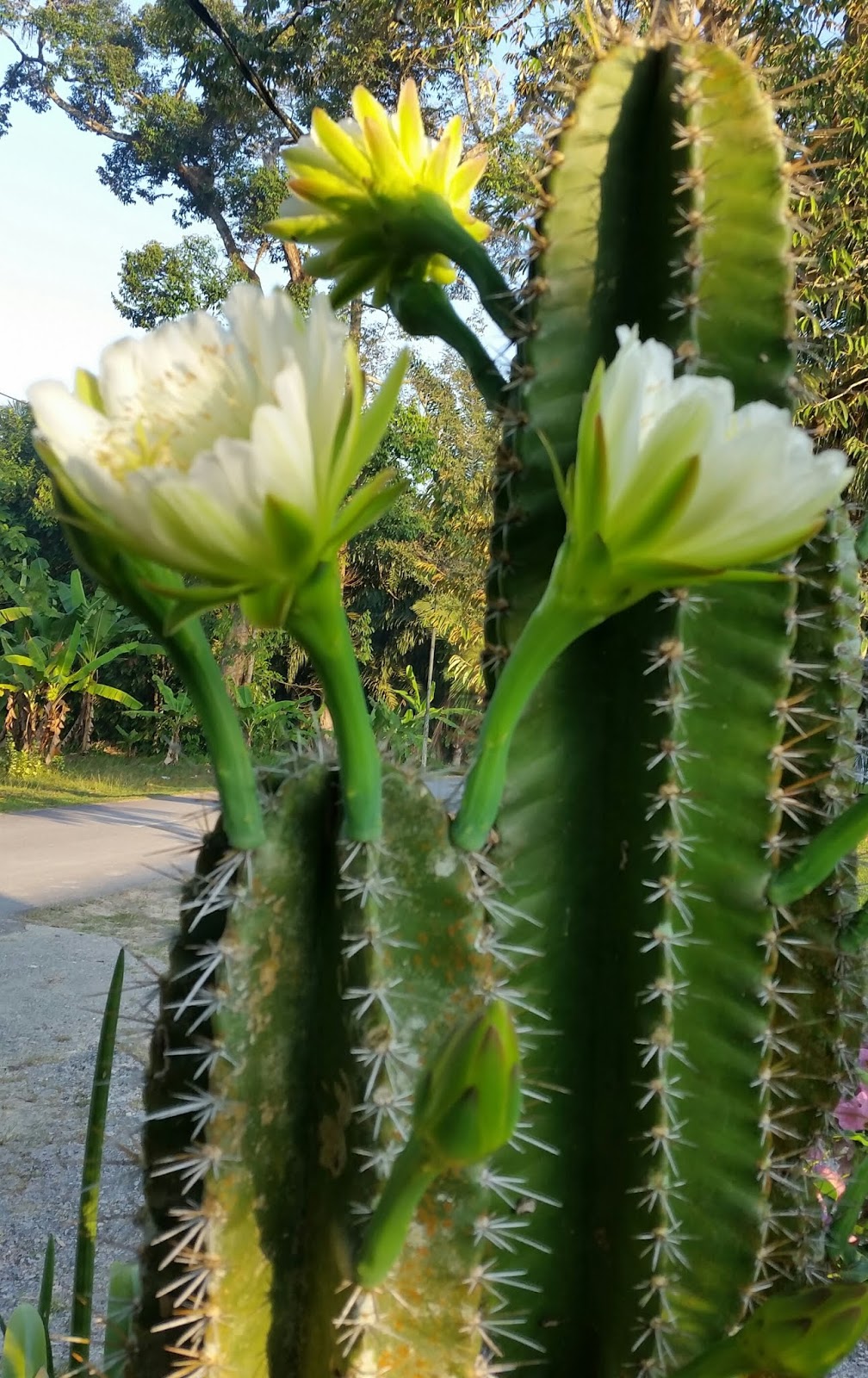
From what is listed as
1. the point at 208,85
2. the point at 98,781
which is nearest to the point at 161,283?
the point at 208,85

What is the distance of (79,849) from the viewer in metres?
3.92

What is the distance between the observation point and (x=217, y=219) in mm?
8062

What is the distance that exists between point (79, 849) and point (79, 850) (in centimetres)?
2

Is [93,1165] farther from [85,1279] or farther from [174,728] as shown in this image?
[174,728]

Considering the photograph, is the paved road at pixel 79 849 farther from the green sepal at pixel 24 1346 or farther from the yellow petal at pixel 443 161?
the yellow petal at pixel 443 161

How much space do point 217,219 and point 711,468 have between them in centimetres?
876

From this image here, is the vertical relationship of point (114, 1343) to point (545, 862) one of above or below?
below

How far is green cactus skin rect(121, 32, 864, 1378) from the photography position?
1.28 ft

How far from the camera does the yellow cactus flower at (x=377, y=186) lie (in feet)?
1.53

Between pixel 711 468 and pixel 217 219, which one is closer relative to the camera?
pixel 711 468

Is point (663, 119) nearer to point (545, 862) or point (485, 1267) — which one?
point (545, 862)

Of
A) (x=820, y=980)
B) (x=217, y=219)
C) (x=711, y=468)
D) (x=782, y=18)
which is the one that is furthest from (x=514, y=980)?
(x=217, y=219)

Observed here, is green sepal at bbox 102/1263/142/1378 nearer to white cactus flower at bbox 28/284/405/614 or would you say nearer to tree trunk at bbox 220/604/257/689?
white cactus flower at bbox 28/284/405/614

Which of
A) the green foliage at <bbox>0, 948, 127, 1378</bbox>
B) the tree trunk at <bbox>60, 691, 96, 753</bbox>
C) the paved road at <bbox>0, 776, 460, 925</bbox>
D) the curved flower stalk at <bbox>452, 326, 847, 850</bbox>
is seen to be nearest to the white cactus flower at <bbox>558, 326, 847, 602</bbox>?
the curved flower stalk at <bbox>452, 326, 847, 850</bbox>
